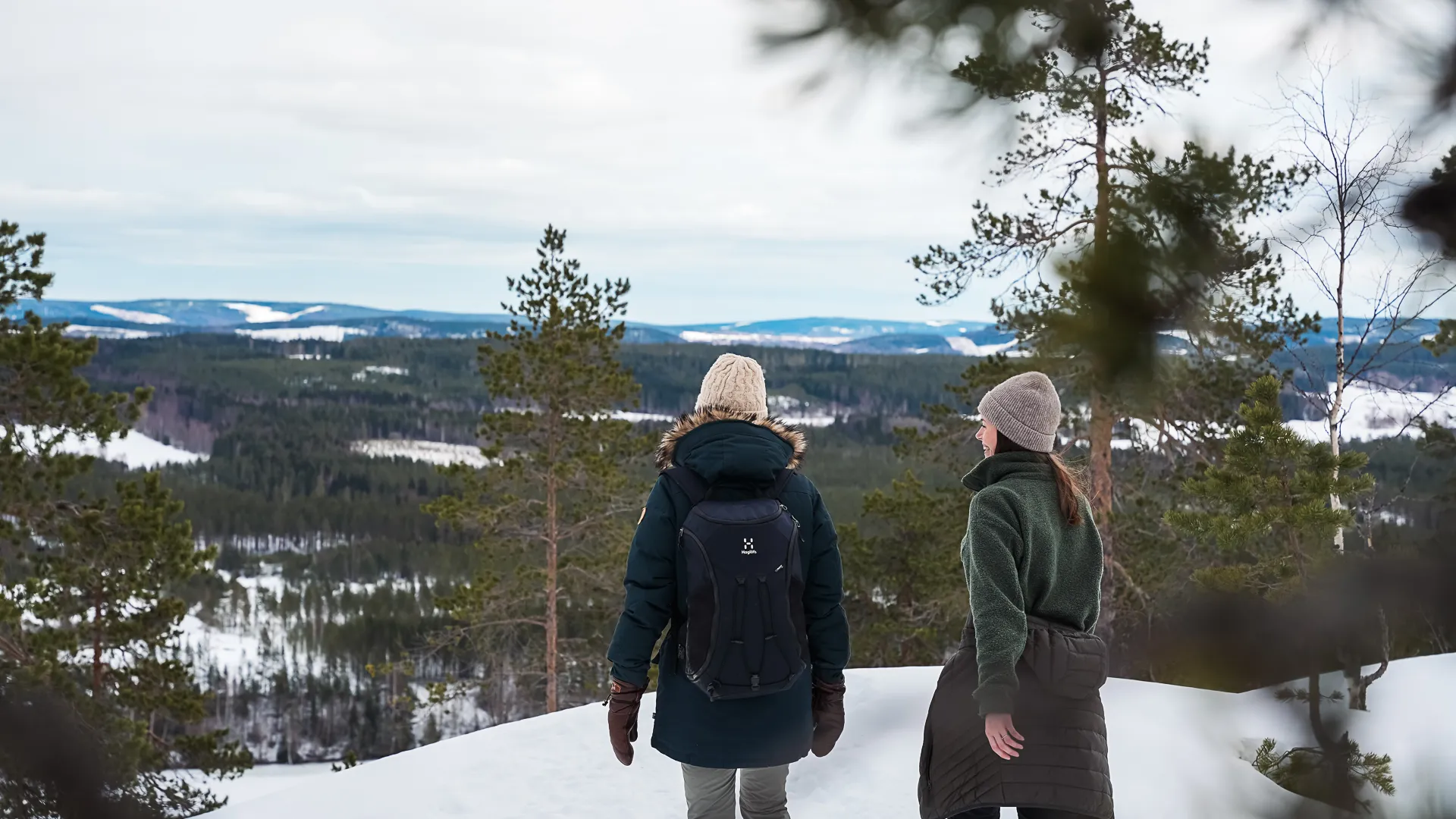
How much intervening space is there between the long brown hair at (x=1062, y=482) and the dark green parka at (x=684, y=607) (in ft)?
1.72

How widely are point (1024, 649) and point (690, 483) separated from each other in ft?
2.95

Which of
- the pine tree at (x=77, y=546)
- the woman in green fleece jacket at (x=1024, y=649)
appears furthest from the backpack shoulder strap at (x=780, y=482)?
the pine tree at (x=77, y=546)

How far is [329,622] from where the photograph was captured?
61.1 metres

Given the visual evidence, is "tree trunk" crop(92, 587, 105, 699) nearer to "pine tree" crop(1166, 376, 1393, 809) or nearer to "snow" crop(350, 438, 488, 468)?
"pine tree" crop(1166, 376, 1393, 809)

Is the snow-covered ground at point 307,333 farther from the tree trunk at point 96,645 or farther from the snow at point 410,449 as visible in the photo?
the tree trunk at point 96,645

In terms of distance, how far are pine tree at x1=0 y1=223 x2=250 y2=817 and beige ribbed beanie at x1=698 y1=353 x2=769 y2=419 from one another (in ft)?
24.1

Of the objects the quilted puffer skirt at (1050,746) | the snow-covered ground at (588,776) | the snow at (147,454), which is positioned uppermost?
the quilted puffer skirt at (1050,746)

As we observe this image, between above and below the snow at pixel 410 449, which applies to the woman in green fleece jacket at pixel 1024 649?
above

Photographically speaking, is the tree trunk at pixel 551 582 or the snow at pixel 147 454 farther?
the snow at pixel 147 454

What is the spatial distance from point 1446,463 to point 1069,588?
175cm

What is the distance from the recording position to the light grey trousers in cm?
267

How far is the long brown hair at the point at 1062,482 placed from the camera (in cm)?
239

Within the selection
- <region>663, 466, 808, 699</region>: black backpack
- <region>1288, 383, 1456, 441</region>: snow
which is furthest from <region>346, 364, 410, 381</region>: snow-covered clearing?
<region>1288, 383, 1456, 441</region>: snow

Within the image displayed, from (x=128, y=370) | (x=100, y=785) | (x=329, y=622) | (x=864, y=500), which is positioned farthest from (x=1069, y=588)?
(x=128, y=370)
